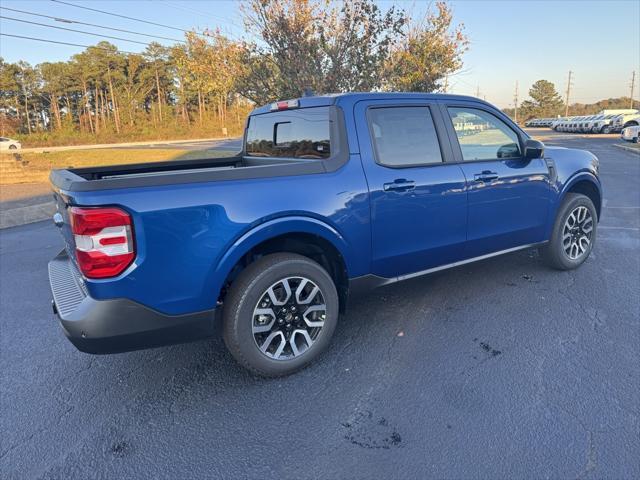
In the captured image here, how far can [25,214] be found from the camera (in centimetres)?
927

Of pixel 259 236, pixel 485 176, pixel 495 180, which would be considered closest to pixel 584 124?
pixel 495 180

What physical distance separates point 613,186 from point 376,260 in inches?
407

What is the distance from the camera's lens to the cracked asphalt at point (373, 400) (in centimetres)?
218

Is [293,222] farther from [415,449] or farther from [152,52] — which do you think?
[152,52]

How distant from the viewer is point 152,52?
2511 inches

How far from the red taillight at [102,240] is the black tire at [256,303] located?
687 millimetres

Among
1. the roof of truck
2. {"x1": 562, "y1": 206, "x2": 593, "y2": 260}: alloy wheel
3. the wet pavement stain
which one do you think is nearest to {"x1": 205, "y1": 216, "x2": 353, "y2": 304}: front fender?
the roof of truck

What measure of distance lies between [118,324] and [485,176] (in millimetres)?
3054

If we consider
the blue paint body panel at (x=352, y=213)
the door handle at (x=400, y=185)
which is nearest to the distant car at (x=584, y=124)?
the blue paint body panel at (x=352, y=213)

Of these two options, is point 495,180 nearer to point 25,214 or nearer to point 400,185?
point 400,185

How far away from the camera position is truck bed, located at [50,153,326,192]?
7.54 feet

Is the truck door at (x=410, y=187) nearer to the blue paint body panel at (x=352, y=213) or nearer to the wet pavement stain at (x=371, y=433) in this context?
the blue paint body panel at (x=352, y=213)

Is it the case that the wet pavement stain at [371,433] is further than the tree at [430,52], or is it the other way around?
the tree at [430,52]

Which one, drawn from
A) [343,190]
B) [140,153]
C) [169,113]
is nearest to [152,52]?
[169,113]
